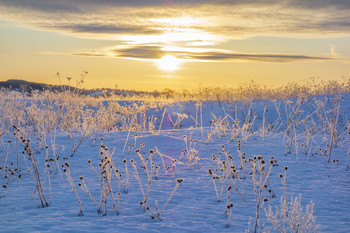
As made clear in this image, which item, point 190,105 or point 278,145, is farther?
point 190,105

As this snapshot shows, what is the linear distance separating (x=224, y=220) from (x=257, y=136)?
5021mm

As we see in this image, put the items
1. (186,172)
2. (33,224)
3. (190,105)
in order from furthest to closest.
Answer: (190,105) < (186,172) < (33,224)

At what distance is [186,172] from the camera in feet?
17.5

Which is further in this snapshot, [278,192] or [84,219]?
[278,192]

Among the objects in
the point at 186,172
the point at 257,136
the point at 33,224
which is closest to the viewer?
the point at 33,224

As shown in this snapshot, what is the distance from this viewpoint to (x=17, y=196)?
422 cm

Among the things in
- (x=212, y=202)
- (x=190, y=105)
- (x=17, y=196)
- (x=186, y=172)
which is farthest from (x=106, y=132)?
(x=190, y=105)

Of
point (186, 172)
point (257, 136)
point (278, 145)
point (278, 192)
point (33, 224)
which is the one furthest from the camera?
point (257, 136)

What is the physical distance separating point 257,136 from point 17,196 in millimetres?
5521

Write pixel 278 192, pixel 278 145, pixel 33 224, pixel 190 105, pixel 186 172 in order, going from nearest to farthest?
pixel 33 224
pixel 278 192
pixel 186 172
pixel 278 145
pixel 190 105

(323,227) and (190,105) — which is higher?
(190,105)

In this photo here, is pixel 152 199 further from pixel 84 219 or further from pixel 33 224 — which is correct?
pixel 33 224

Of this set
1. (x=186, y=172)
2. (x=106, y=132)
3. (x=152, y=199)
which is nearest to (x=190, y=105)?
(x=106, y=132)

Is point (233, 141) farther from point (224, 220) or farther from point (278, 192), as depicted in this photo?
point (224, 220)
